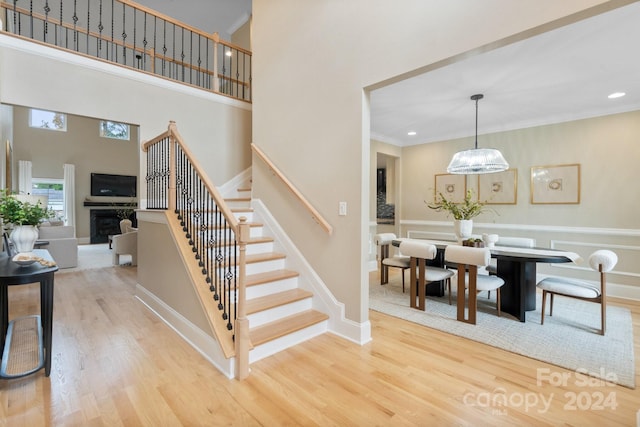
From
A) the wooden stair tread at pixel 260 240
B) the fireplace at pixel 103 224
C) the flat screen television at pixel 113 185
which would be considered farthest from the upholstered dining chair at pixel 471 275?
the flat screen television at pixel 113 185

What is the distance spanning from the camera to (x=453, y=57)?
82.1 inches

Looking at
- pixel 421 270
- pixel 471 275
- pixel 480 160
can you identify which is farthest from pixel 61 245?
pixel 480 160

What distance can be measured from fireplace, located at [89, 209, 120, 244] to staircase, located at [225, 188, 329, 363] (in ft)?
27.7

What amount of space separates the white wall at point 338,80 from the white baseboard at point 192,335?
1.16 meters

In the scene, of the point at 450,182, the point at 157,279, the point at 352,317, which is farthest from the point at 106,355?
the point at 450,182

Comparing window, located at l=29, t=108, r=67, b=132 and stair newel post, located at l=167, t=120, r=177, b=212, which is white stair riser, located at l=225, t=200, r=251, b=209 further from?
window, located at l=29, t=108, r=67, b=132

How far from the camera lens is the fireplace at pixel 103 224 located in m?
9.32

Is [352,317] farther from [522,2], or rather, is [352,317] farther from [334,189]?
[522,2]

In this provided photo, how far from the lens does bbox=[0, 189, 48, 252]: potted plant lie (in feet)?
7.50

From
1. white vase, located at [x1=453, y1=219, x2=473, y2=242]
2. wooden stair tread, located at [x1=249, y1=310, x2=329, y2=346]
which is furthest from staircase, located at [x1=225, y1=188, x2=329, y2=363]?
white vase, located at [x1=453, y1=219, x2=473, y2=242]

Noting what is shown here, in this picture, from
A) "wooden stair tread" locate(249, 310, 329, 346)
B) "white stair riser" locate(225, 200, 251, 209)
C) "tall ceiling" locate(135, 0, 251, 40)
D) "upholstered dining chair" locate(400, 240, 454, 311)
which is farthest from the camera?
"tall ceiling" locate(135, 0, 251, 40)

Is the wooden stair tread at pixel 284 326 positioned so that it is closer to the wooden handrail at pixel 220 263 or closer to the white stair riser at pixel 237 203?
the wooden handrail at pixel 220 263

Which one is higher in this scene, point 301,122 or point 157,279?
point 301,122

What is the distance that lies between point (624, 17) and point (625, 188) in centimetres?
294
